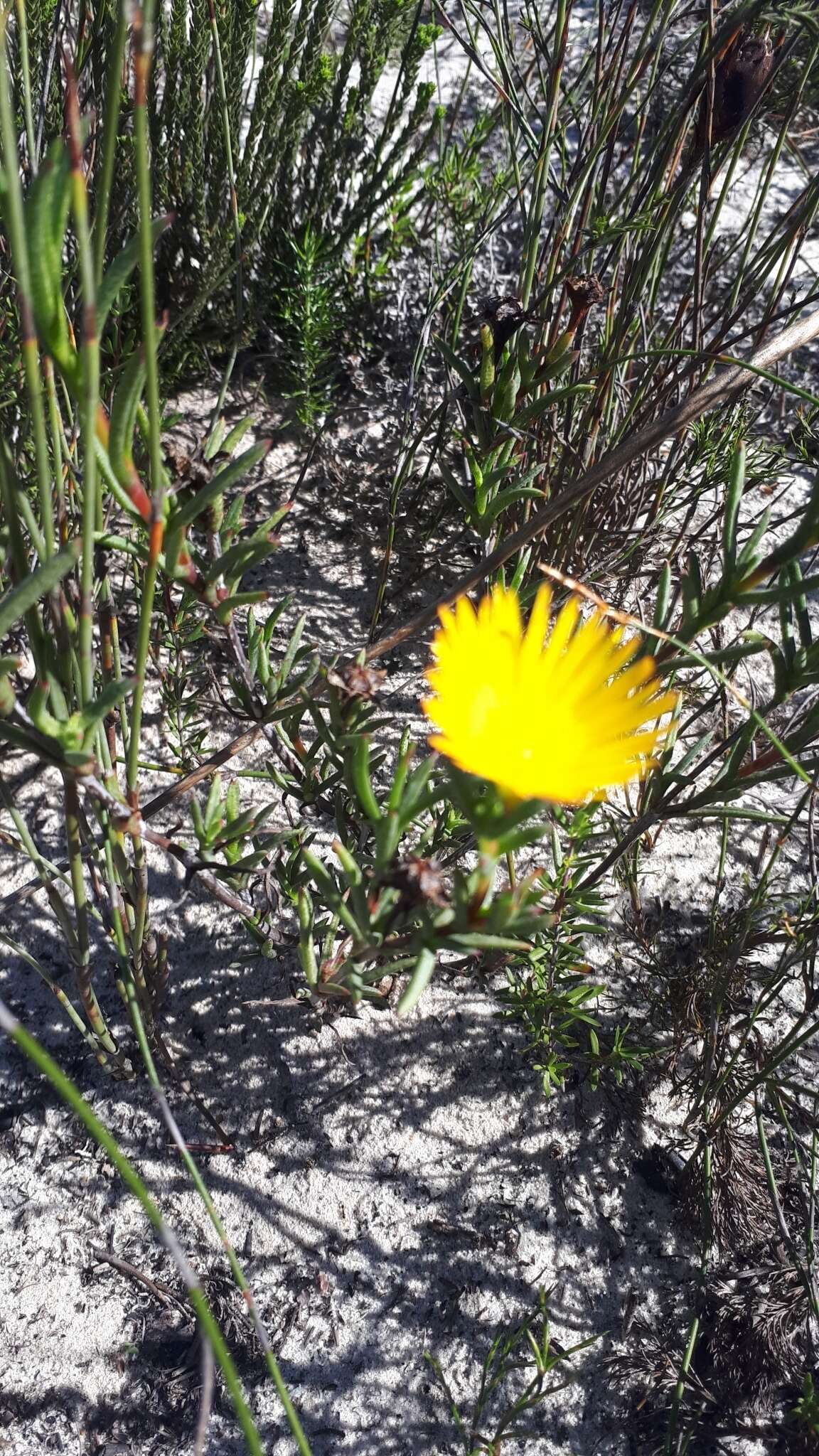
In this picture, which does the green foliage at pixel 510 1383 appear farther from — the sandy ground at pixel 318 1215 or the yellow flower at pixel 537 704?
the yellow flower at pixel 537 704

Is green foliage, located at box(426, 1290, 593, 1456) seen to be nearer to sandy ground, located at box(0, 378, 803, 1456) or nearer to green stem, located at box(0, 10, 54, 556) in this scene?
sandy ground, located at box(0, 378, 803, 1456)

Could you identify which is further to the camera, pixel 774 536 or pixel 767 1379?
pixel 774 536

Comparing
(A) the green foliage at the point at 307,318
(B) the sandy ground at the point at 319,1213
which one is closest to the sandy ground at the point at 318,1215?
(B) the sandy ground at the point at 319,1213

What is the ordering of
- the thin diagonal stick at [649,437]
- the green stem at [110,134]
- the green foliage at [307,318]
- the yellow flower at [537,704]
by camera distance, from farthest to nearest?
the green foliage at [307,318] → the thin diagonal stick at [649,437] → the yellow flower at [537,704] → the green stem at [110,134]

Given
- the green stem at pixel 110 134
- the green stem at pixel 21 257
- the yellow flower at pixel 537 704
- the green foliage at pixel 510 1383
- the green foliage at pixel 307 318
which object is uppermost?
the green foliage at pixel 307 318

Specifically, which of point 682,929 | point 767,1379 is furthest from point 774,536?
point 767,1379

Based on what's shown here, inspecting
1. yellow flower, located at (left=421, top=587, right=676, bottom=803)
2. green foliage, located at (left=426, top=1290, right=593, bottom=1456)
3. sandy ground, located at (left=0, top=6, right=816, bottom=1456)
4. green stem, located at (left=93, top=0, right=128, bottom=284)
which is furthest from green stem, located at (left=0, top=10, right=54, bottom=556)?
green foliage, located at (left=426, top=1290, right=593, bottom=1456)

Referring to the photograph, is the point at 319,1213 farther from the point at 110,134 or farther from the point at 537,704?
the point at 110,134

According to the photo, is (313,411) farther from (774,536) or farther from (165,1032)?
(165,1032)
